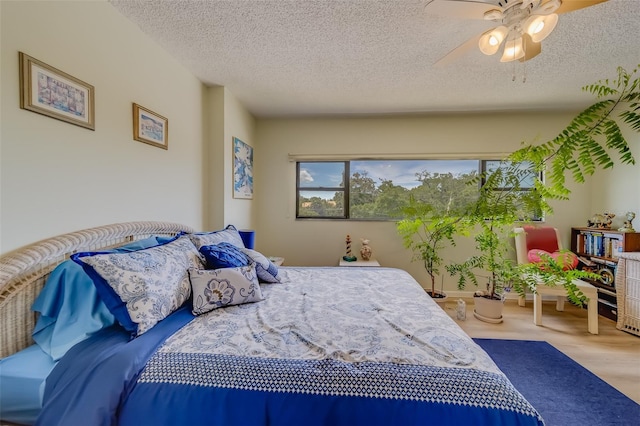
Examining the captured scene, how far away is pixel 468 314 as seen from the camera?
292cm

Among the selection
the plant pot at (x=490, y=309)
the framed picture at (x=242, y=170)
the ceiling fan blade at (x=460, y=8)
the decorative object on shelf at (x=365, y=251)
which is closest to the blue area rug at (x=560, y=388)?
the plant pot at (x=490, y=309)

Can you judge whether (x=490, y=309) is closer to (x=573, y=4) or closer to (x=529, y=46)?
(x=529, y=46)

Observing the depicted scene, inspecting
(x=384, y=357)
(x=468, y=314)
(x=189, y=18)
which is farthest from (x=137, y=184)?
(x=468, y=314)

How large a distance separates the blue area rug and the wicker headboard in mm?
2671

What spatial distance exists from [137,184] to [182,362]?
134cm

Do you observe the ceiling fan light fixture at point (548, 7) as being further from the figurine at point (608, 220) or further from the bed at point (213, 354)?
the figurine at point (608, 220)

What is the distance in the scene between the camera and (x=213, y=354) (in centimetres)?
101

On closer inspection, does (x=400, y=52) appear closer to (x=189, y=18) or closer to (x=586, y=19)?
(x=586, y=19)

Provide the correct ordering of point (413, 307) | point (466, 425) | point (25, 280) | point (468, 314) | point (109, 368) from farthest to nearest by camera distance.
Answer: point (468, 314) → point (413, 307) → point (25, 280) → point (109, 368) → point (466, 425)

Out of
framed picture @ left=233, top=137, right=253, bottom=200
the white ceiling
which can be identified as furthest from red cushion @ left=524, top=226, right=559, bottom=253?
framed picture @ left=233, top=137, right=253, bottom=200

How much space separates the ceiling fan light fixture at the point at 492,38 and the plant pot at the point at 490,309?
2331 millimetres

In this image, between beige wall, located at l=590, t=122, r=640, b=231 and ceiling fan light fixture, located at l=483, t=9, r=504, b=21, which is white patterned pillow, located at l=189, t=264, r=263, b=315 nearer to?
ceiling fan light fixture, located at l=483, t=9, r=504, b=21

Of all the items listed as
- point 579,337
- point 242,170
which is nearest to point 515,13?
point 242,170

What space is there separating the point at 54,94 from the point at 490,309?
3737 mm
